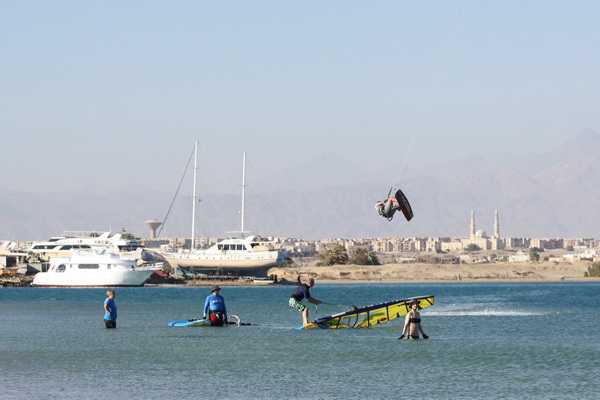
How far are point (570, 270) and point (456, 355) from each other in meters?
173

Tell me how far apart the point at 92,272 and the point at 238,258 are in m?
48.1

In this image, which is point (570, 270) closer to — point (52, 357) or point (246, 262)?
point (246, 262)

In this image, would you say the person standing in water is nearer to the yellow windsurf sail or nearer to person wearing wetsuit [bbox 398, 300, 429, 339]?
the yellow windsurf sail

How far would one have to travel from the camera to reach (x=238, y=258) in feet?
541

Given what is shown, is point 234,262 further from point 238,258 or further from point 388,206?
point 388,206

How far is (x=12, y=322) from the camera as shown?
49.1 m

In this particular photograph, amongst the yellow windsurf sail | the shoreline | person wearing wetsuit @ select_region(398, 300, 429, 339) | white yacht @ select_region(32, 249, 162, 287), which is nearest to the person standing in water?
the yellow windsurf sail

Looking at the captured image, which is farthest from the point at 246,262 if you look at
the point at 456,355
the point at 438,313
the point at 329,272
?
the point at 456,355

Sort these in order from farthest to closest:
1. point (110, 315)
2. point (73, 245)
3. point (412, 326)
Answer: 1. point (73, 245)
2. point (110, 315)
3. point (412, 326)

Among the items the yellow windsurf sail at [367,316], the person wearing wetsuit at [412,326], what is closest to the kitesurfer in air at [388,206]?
the yellow windsurf sail at [367,316]

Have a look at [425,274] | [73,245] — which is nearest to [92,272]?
[73,245]

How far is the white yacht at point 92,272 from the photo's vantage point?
119m

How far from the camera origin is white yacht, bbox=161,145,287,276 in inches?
6471

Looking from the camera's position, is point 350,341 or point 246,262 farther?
point 246,262
